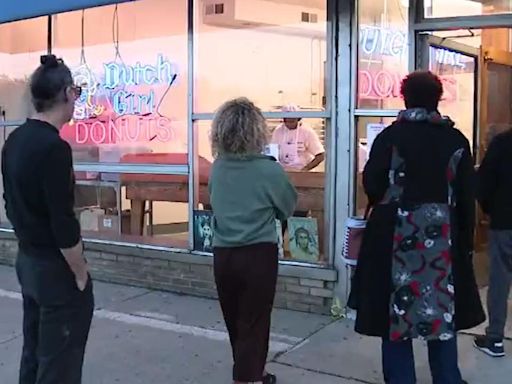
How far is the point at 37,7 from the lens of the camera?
6953 mm

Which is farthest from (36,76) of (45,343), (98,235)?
(98,235)

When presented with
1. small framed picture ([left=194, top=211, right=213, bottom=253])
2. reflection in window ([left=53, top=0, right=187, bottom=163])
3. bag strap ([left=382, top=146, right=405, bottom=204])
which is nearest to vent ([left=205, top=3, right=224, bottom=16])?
reflection in window ([left=53, top=0, right=187, bottom=163])

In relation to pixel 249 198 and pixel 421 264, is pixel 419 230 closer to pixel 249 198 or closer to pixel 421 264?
pixel 421 264

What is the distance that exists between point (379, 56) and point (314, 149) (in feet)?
2.99

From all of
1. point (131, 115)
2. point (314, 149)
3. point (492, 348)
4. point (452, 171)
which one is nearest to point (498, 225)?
point (492, 348)

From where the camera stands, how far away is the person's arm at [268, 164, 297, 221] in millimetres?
4121

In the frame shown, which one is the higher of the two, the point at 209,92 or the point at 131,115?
the point at 209,92

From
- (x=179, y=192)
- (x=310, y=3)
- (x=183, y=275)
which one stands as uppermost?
(x=310, y=3)

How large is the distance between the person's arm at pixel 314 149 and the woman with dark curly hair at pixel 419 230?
2102 millimetres

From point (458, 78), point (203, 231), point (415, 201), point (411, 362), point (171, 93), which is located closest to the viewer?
point (415, 201)

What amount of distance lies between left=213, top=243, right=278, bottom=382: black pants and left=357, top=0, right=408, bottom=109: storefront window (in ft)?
6.81

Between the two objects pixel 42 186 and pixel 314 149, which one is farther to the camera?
pixel 314 149

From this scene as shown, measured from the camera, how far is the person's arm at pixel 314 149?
6.14 meters

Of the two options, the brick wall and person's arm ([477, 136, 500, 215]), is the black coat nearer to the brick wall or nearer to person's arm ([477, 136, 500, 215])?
person's arm ([477, 136, 500, 215])
